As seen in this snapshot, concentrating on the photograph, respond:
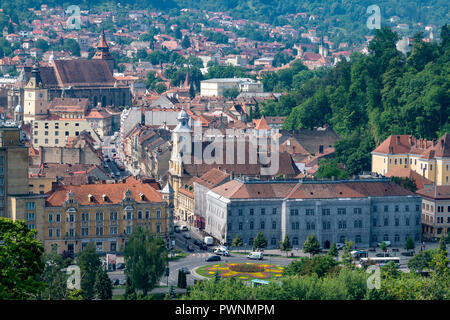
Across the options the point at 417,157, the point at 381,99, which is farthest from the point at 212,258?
the point at 381,99

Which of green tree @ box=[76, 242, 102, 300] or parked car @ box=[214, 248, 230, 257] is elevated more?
green tree @ box=[76, 242, 102, 300]

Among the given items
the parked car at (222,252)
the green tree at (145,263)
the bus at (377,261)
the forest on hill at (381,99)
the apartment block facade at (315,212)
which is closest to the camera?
the green tree at (145,263)

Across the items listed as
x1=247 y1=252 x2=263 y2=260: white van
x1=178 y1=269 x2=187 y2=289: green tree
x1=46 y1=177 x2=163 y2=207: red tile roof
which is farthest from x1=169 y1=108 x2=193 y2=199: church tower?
x1=178 y1=269 x2=187 y2=289: green tree

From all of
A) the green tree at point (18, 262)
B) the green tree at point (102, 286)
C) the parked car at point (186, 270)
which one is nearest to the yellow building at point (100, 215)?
the parked car at point (186, 270)

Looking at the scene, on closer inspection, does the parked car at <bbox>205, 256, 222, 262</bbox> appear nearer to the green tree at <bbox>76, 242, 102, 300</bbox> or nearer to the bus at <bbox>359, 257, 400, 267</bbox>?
the bus at <bbox>359, 257, 400, 267</bbox>

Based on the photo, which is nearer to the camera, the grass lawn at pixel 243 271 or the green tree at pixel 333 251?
the grass lawn at pixel 243 271

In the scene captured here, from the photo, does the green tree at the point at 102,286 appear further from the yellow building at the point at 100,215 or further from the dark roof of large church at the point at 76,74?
the dark roof of large church at the point at 76,74
